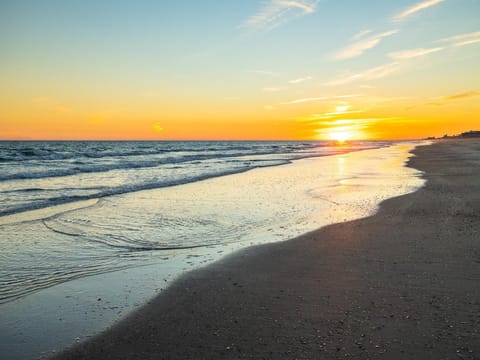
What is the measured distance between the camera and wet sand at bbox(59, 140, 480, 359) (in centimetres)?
398

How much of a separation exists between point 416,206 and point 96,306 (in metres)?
10.3

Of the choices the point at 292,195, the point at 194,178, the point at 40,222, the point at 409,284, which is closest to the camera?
the point at 409,284

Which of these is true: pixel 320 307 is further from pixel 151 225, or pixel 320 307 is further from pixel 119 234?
pixel 151 225

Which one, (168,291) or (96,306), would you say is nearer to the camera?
(96,306)

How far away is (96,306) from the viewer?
17.1 ft

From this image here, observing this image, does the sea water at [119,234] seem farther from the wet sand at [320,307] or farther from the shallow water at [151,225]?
the wet sand at [320,307]

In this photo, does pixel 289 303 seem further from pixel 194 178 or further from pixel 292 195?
pixel 194 178

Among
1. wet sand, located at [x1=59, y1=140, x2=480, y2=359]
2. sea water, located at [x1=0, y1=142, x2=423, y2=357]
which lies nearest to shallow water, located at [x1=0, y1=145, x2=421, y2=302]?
sea water, located at [x1=0, y1=142, x2=423, y2=357]

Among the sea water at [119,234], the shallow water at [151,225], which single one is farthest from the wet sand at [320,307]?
the shallow water at [151,225]

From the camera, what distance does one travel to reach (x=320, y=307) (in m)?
4.93

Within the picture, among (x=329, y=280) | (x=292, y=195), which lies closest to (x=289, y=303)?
(x=329, y=280)

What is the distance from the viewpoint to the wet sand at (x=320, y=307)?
13.1ft

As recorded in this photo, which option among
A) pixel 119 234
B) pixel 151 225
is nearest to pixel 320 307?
pixel 119 234

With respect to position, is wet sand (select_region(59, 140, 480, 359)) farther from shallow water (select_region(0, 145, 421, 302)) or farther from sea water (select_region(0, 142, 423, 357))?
shallow water (select_region(0, 145, 421, 302))
